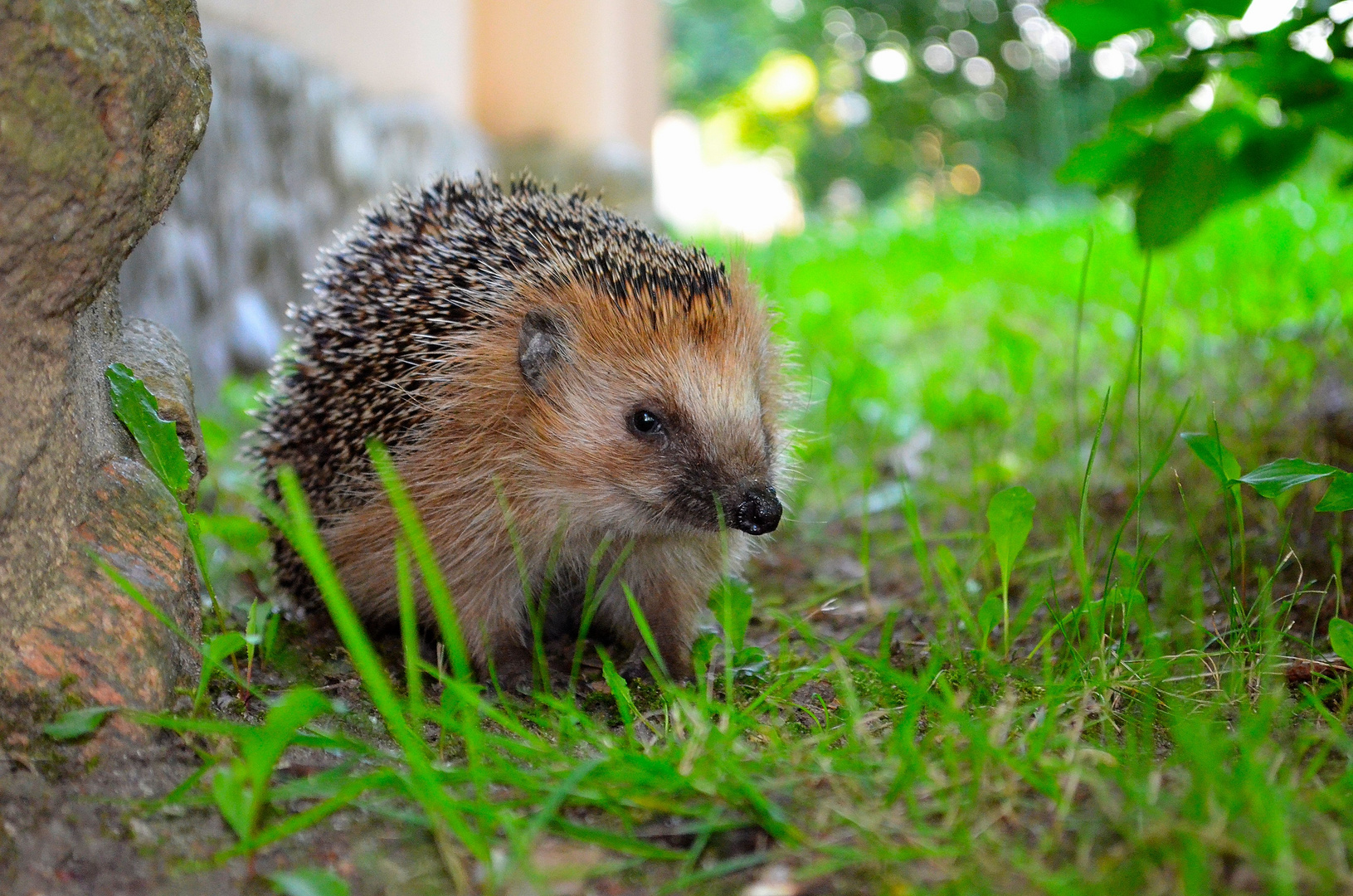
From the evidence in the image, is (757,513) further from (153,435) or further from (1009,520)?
(153,435)

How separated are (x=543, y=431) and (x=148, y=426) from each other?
0.98 metres

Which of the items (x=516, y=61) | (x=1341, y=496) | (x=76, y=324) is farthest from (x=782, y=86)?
(x=76, y=324)

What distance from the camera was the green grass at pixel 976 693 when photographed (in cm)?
165

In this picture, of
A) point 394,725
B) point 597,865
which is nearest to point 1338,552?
point 597,865

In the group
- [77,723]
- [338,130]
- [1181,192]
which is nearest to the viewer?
[77,723]

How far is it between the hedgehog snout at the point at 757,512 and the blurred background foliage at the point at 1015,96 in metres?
1.10

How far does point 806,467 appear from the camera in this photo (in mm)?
4547

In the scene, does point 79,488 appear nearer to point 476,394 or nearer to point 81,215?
point 81,215

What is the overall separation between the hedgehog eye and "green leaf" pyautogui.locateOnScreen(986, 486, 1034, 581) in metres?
0.85

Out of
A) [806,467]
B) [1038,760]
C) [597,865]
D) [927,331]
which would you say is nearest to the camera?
[597,865]

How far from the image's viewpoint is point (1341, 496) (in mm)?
2238

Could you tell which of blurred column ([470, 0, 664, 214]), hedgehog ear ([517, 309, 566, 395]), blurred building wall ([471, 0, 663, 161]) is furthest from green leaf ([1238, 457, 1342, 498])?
blurred building wall ([471, 0, 663, 161])

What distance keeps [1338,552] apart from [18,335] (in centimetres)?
275

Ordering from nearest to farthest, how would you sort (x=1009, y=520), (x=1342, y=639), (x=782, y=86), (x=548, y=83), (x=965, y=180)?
(x=1342, y=639) → (x=1009, y=520) → (x=548, y=83) → (x=965, y=180) → (x=782, y=86)
